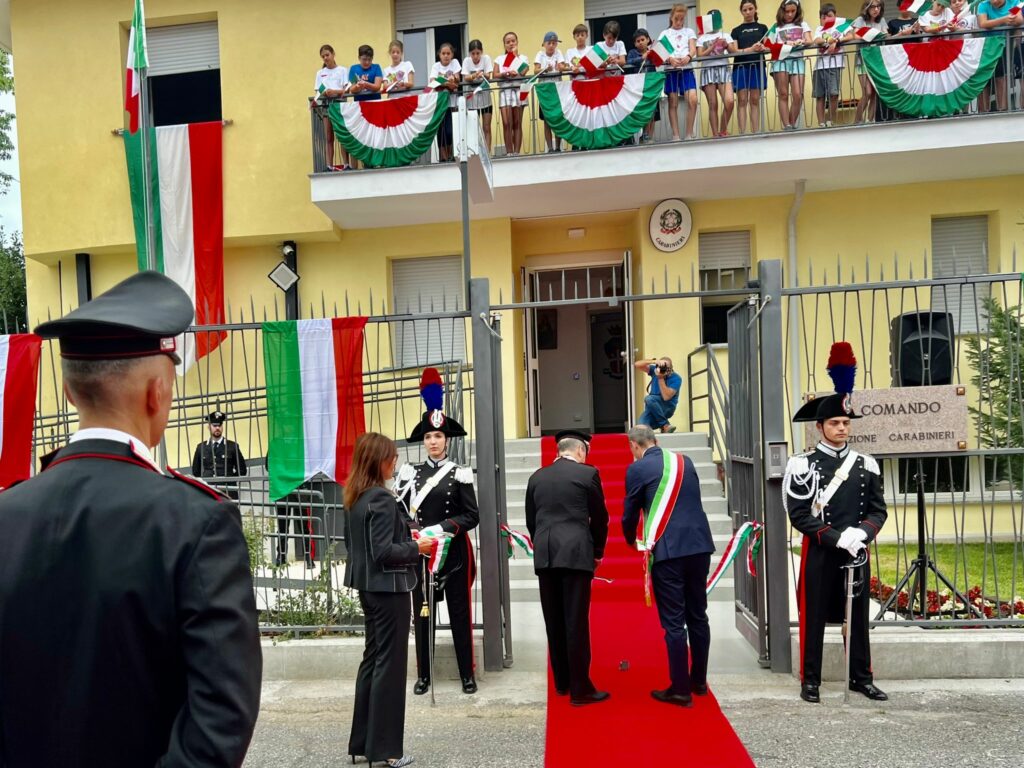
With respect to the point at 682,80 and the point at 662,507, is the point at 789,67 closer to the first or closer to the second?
the point at 682,80

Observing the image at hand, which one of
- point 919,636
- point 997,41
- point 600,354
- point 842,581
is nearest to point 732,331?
point 842,581

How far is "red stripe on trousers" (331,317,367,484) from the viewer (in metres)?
6.48

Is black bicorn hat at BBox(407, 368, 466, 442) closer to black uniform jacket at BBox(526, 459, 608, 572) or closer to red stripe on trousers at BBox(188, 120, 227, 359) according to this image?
black uniform jacket at BBox(526, 459, 608, 572)

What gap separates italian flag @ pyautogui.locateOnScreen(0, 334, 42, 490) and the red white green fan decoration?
404 inches

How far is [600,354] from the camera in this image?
1508cm

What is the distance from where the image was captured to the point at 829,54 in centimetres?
1085

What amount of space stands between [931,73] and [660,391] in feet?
17.9

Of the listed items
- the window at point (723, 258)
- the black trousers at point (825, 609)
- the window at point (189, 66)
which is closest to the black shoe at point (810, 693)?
the black trousers at point (825, 609)

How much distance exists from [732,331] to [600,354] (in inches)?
320

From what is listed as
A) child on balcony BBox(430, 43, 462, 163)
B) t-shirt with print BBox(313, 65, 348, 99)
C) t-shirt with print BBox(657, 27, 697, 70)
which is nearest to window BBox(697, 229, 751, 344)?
t-shirt with print BBox(657, 27, 697, 70)

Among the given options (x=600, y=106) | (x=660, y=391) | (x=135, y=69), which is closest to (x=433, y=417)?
(x=660, y=391)

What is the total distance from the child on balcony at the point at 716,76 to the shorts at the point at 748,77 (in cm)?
16

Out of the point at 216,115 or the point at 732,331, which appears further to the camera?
the point at 216,115

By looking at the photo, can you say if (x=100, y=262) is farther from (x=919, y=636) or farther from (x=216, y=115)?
(x=919, y=636)
